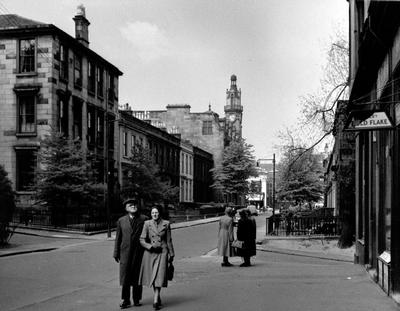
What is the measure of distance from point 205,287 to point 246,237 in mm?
5252

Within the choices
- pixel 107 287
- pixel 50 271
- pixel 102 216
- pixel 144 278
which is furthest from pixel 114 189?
pixel 144 278

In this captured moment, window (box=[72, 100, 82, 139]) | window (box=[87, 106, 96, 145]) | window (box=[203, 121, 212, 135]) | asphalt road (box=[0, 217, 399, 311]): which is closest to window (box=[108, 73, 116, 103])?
window (box=[87, 106, 96, 145])

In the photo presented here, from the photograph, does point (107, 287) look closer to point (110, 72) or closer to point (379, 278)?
point (379, 278)

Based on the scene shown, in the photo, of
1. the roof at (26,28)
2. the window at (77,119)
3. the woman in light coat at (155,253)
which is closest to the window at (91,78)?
the roof at (26,28)

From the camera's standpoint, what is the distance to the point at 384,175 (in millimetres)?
11570

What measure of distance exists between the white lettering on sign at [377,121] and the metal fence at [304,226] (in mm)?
16359

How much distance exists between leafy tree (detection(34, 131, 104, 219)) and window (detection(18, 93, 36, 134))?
3.92 meters

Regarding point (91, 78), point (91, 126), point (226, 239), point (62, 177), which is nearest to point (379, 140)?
point (226, 239)

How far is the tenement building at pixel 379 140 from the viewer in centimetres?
979

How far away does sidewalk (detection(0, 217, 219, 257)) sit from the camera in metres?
22.6

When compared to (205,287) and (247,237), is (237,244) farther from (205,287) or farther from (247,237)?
(205,287)

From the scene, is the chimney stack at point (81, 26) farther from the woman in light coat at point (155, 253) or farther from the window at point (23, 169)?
the woman in light coat at point (155, 253)

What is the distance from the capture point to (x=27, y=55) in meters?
37.1

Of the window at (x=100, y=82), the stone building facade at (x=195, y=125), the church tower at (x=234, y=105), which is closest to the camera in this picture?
the window at (x=100, y=82)
